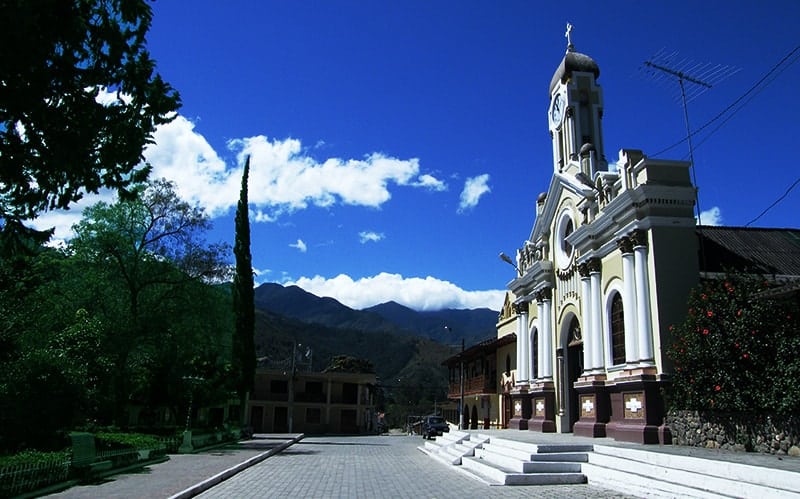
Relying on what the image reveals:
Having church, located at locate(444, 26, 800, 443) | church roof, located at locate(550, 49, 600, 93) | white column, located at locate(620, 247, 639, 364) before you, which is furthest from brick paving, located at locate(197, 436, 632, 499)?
church roof, located at locate(550, 49, 600, 93)

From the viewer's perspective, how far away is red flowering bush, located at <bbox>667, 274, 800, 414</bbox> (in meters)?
12.7

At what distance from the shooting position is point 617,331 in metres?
19.4

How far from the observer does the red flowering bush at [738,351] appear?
500 inches

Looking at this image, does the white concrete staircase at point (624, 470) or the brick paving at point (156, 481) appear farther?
the brick paving at point (156, 481)

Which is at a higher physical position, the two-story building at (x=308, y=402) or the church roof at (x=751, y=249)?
the church roof at (x=751, y=249)

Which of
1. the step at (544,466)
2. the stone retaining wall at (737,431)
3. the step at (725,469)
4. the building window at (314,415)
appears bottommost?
the building window at (314,415)

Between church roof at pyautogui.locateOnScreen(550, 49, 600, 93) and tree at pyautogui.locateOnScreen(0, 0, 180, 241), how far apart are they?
68.5 ft

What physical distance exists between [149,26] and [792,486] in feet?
35.0

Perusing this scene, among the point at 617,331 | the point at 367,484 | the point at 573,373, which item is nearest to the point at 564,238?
the point at 573,373

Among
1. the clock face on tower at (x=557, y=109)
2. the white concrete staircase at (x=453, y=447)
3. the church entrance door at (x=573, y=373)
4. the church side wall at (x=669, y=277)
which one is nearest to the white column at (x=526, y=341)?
the church entrance door at (x=573, y=373)

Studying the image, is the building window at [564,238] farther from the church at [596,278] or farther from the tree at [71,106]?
the tree at [71,106]

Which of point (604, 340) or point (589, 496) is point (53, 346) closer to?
point (589, 496)

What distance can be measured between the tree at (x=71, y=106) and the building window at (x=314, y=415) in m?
51.2

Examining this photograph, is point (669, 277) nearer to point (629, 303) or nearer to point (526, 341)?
point (629, 303)
